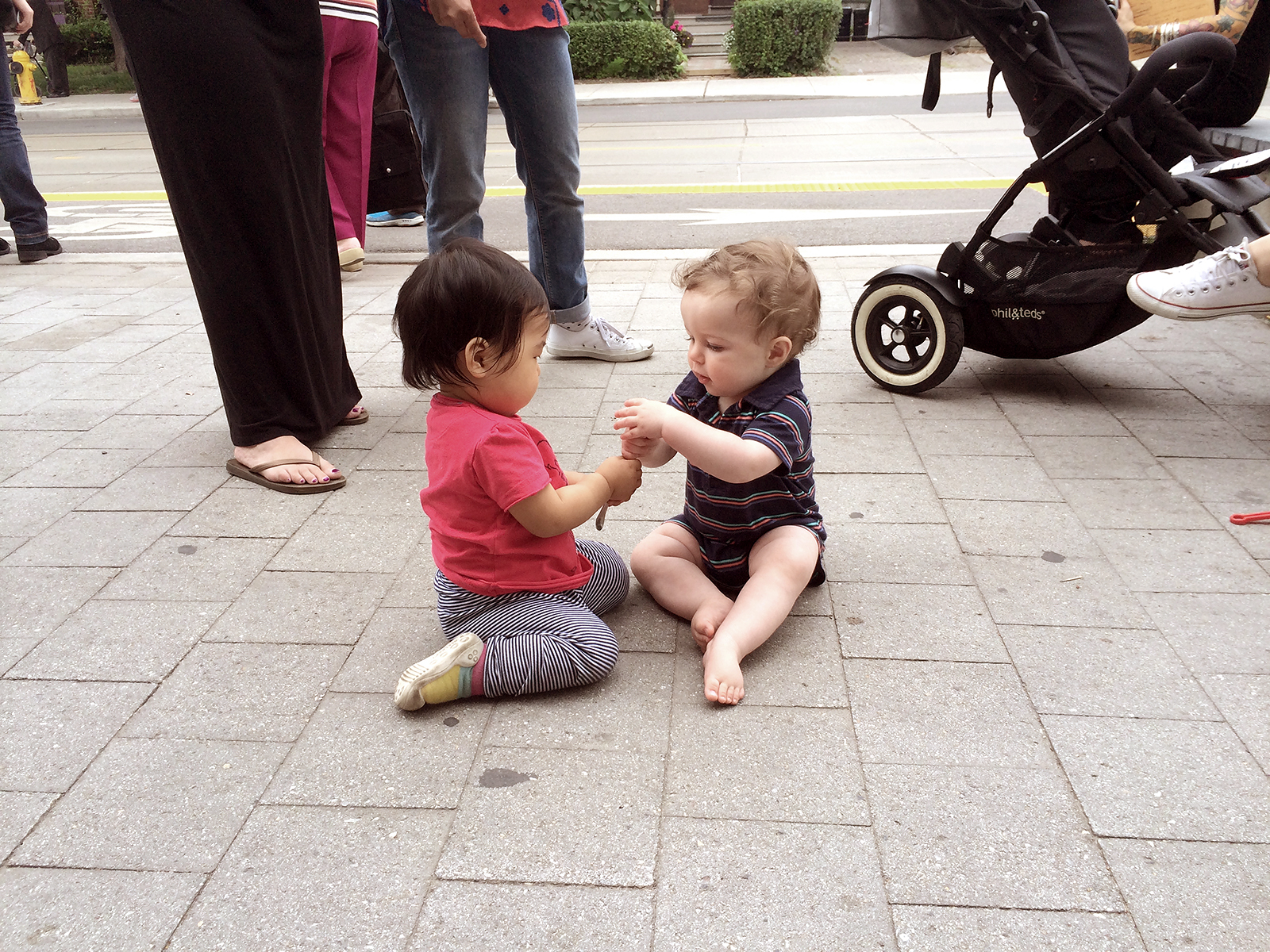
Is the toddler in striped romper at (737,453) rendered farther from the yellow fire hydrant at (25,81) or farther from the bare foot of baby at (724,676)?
the yellow fire hydrant at (25,81)

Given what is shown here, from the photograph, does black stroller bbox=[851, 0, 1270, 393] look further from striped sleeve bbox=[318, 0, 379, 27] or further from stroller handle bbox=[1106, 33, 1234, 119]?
striped sleeve bbox=[318, 0, 379, 27]

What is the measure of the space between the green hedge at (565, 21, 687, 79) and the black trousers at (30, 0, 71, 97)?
949 cm

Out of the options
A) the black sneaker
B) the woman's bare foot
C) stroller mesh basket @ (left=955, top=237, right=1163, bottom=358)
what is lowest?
the black sneaker

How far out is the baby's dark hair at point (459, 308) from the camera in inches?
80.0

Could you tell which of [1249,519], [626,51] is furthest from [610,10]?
[1249,519]

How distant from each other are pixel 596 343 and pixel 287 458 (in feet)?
4.79

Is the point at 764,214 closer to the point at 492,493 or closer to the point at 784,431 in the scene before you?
the point at 784,431

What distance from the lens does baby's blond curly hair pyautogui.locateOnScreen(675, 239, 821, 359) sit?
2.12m

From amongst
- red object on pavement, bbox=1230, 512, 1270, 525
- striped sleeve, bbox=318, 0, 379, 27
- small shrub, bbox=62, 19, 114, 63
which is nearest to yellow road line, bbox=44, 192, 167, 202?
striped sleeve, bbox=318, 0, 379, 27

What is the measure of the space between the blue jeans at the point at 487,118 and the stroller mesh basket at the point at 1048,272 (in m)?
1.53

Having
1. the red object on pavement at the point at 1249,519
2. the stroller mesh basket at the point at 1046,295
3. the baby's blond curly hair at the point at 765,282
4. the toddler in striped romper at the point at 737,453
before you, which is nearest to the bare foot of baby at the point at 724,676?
the toddler in striped romper at the point at 737,453

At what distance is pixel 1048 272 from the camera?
355 centimetres

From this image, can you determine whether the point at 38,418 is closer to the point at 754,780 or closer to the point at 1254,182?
the point at 754,780

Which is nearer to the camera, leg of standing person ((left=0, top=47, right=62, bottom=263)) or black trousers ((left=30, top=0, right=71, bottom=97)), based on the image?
leg of standing person ((left=0, top=47, right=62, bottom=263))
